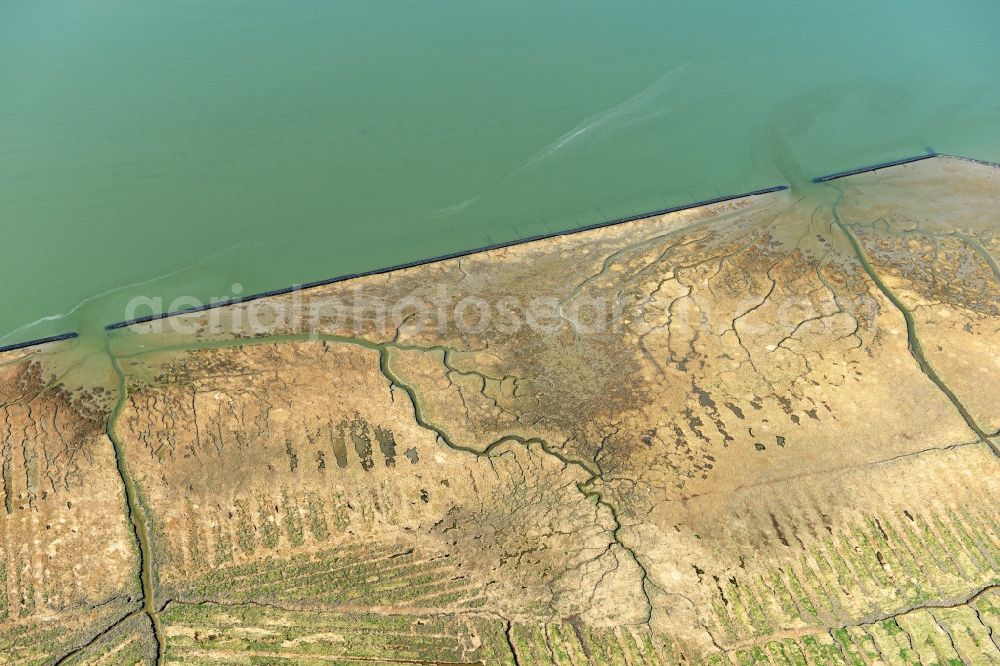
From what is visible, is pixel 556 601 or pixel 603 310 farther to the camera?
pixel 603 310

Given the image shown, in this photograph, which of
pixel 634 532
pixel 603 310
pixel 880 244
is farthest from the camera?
pixel 880 244

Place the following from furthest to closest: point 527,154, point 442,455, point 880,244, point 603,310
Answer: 1. point 527,154
2. point 880,244
3. point 603,310
4. point 442,455

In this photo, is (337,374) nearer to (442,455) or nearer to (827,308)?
(442,455)

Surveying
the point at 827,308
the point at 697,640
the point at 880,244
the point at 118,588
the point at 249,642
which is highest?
the point at 880,244

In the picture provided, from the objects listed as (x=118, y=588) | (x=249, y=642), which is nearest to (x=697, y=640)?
(x=249, y=642)

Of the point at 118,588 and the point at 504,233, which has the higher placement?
the point at 504,233

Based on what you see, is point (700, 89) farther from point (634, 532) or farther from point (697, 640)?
point (697, 640)
